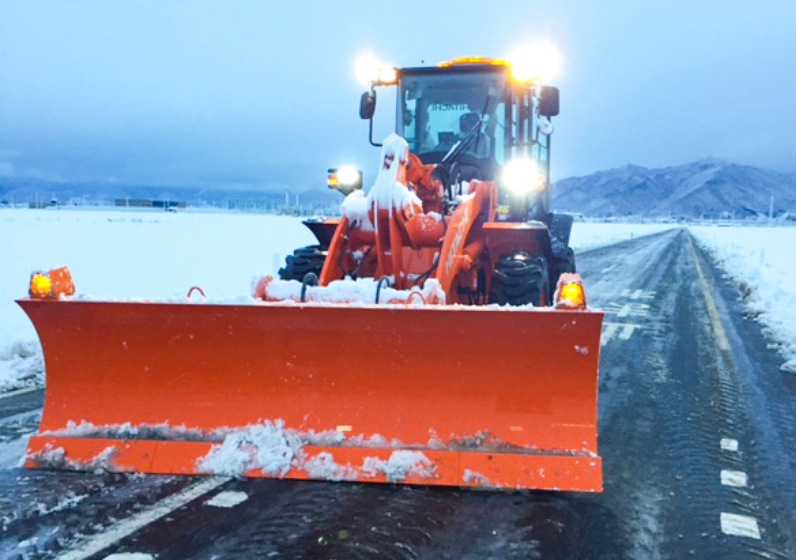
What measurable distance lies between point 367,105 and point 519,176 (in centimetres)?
184

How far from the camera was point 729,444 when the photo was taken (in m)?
4.88

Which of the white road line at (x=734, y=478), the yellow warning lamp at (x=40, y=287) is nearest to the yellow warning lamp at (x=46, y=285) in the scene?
the yellow warning lamp at (x=40, y=287)

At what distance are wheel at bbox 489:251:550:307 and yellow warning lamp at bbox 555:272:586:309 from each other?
188 cm

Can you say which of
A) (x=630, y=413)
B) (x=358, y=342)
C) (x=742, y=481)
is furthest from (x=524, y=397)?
(x=630, y=413)

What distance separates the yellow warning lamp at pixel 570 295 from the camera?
4.04 meters

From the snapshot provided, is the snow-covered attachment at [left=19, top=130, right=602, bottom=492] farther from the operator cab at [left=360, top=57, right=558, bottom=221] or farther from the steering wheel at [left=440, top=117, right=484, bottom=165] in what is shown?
the steering wheel at [left=440, top=117, right=484, bottom=165]

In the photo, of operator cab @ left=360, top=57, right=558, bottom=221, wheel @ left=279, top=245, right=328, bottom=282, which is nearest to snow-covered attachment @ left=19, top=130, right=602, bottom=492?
wheel @ left=279, top=245, right=328, bottom=282

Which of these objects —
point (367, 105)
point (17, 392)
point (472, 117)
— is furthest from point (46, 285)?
point (472, 117)

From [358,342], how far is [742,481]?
236 centimetres

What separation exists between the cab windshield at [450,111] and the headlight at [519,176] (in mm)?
144

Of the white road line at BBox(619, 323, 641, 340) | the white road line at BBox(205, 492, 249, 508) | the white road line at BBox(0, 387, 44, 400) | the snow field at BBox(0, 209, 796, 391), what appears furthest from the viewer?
the white road line at BBox(619, 323, 641, 340)

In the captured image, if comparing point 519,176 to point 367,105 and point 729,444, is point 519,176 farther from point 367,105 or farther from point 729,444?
point 729,444

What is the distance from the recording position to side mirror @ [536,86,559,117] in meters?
7.06

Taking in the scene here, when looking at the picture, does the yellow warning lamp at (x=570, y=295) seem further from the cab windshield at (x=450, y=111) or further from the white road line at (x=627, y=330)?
the white road line at (x=627, y=330)
